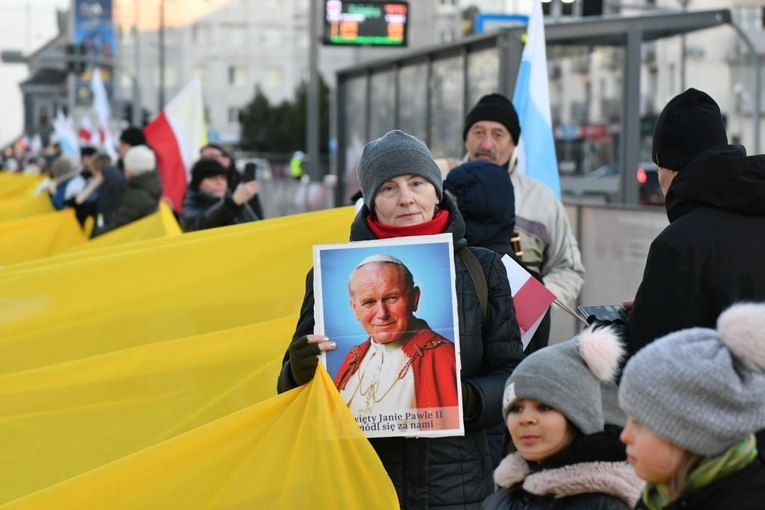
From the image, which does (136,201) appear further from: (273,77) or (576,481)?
(273,77)

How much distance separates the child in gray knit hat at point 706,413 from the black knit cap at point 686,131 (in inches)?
57.3

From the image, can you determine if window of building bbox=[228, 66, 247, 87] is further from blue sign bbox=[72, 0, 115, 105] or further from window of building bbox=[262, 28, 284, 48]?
blue sign bbox=[72, 0, 115, 105]

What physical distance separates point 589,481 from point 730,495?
2.37 feet

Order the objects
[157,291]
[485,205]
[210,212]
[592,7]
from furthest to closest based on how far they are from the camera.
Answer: [592,7] < [210,212] < [157,291] < [485,205]

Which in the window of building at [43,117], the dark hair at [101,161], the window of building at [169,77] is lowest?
the window of building at [43,117]

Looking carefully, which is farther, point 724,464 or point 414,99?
point 414,99

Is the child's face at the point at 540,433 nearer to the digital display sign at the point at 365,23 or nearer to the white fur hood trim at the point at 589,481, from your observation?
the white fur hood trim at the point at 589,481

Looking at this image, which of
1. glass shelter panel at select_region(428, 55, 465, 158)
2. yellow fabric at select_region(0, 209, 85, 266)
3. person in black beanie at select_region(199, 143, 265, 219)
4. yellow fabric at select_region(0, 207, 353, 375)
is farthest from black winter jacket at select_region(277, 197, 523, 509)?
glass shelter panel at select_region(428, 55, 465, 158)

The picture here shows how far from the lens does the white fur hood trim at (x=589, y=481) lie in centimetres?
316

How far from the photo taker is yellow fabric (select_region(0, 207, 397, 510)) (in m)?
3.88

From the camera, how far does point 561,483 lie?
3195 millimetres

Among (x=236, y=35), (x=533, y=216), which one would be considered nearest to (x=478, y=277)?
(x=533, y=216)

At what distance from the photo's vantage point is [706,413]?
2.48m

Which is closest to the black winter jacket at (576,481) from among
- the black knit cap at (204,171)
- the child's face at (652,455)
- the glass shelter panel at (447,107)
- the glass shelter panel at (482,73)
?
the child's face at (652,455)
